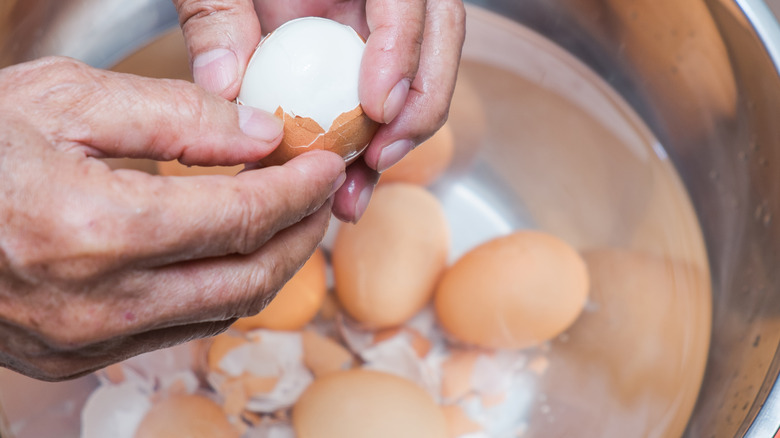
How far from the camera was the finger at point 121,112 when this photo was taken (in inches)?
16.9

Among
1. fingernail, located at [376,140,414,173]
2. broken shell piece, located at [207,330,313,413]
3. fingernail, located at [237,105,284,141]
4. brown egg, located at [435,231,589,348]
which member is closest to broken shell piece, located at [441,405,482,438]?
brown egg, located at [435,231,589,348]

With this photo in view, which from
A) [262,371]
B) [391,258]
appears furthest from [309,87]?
[262,371]

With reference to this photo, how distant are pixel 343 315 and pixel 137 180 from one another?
580mm

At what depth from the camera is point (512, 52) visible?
1.05 meters

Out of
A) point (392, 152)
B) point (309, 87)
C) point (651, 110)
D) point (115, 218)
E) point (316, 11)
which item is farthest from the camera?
point (651, 110)

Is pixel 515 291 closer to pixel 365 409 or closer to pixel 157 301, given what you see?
pixel 365 409

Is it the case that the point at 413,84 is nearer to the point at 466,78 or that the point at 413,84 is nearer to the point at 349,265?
the point at 349,265

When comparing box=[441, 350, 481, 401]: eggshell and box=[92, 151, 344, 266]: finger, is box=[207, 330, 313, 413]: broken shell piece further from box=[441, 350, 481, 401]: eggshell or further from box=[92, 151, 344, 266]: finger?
box=[92, 151, 344, 266]: finger

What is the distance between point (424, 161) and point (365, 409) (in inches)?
17.1

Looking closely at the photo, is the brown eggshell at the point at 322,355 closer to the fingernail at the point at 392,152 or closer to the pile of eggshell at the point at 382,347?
the pile of eggshell at the point at 382,347

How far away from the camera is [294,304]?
873 millimetres

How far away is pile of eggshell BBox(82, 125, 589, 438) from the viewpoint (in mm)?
809

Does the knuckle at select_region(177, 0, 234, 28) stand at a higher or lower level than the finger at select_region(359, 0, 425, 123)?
higher

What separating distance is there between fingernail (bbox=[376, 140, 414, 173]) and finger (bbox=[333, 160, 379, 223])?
6 cm
